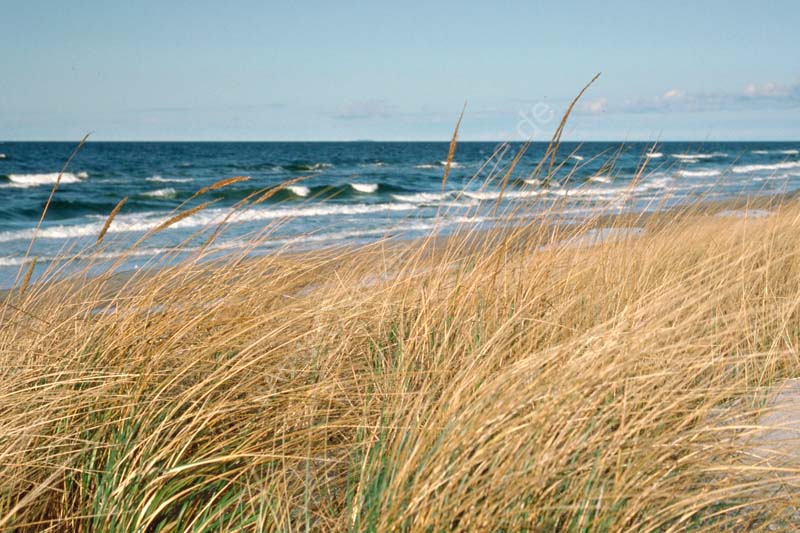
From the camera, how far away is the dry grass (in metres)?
1.39

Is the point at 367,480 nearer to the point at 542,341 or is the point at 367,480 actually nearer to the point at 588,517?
the point at 588,517

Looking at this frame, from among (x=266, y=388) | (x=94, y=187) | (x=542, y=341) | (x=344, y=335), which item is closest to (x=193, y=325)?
(x=266, y=388)

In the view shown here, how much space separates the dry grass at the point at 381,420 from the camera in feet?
4.56

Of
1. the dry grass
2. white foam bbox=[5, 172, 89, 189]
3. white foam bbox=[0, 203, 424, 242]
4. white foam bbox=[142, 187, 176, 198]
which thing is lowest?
white foam bbox=[5, 172, 89, 189]

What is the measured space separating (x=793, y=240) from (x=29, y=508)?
3.80 meters

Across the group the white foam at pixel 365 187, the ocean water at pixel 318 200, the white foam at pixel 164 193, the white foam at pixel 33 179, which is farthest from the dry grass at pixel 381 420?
the white foam at pixel 33 179

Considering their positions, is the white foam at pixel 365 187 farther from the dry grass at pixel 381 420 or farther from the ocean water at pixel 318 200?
the dry grass at pixel 381 420

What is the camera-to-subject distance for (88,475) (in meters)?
1.67

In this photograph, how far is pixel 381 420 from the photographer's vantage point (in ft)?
5.90

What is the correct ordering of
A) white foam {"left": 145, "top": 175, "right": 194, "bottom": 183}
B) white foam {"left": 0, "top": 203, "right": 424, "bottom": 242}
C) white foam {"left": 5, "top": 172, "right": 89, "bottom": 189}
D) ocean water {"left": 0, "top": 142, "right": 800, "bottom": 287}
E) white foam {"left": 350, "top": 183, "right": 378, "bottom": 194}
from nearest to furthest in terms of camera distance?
ocean water {"left": 0, "top": 142, "right": 800, "bottom": 287}
white foam {"left": 0, "top": 203, "right": 424, "bottom": 242}
white foam {"left": 350, "top": 183, "right": 378, "bottom": 194}
white foam {"left": 5, "top": 172, "right": 89, "bottom": 189}
white foam {"left": 145, "top": 175, "right": 194, "bottom": 183}

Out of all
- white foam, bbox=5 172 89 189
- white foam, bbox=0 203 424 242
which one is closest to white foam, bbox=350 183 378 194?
white foam, bbox=0 203 424 242

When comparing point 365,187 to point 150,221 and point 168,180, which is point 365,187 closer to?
point 168,180

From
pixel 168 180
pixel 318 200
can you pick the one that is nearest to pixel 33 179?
pixel 168 180

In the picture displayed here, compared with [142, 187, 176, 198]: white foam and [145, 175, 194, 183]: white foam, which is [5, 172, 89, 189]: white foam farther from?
[142, 187, 176, 198]: white foam
